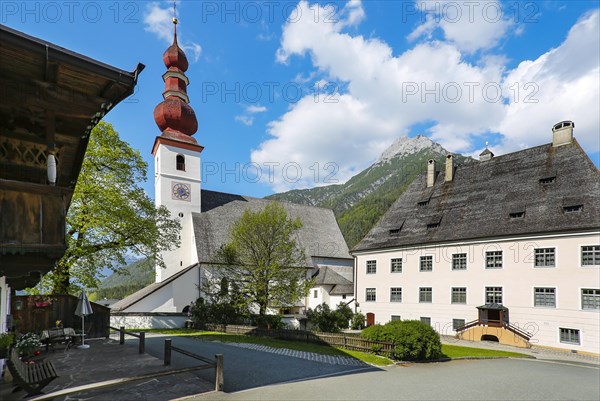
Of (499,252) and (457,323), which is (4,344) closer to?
(457,323)

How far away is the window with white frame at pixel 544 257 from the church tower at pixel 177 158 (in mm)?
28945

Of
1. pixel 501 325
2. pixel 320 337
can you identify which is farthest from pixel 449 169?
pixel 320 337

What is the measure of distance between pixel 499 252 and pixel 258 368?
21205mm

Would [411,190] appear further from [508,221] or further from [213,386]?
[213,386]

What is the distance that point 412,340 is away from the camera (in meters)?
15.0

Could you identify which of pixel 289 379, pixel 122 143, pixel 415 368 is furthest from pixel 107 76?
pixel 122 143

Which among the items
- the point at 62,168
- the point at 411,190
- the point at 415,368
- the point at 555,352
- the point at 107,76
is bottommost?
the point at 555,352

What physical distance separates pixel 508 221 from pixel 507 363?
1353 centimetres

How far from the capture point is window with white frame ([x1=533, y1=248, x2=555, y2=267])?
76.7ft

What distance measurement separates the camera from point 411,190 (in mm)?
36594

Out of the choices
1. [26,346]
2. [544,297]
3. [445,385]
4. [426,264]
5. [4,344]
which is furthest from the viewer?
[426,264]

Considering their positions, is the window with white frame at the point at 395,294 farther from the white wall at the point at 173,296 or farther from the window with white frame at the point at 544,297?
the white wall at the point at 173,296

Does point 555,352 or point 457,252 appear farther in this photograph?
point 457,252

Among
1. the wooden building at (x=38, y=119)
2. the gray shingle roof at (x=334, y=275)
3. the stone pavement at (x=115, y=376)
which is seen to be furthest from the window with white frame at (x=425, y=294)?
the wooden building at (x=38, y=119)
